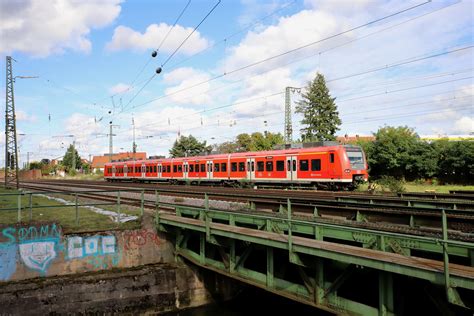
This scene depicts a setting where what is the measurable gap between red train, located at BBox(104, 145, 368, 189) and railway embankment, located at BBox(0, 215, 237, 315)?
47.0 ft

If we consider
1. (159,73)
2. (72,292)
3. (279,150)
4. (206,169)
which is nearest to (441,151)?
(279,150)

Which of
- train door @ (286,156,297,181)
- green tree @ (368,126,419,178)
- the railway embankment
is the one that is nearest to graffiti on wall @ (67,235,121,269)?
the railway embankment

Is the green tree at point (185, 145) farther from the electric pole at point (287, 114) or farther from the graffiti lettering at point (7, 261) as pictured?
the graffiti lettering at point (7, 261)

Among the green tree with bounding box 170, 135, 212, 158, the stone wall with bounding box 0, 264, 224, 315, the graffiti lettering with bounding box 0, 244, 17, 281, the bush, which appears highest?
the green tree with bounding box 170, 135, 212, 158

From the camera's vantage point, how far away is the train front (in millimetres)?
25172

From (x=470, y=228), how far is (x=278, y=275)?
424 cm

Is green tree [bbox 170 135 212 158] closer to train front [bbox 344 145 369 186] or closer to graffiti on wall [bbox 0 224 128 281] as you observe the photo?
train front [bbox 344 145 369 186]

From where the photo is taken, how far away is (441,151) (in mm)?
40562

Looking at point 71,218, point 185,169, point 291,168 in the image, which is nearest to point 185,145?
point 185,169

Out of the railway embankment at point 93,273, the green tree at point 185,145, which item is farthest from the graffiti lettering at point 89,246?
the green tree at point 185,145

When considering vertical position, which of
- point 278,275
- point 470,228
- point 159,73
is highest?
point 159,73

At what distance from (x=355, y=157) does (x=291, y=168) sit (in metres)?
4.47

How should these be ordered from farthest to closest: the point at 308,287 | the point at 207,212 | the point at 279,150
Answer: the point at 279,150 < the point at 207,212 < the point at 308,287

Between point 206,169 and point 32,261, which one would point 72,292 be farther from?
point 206,169
